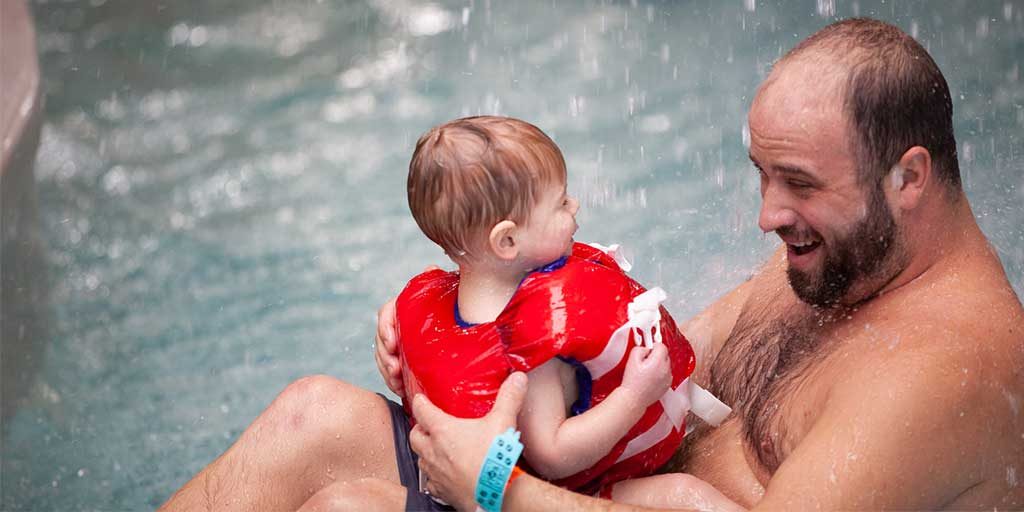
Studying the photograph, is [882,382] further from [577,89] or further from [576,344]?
[577,89]

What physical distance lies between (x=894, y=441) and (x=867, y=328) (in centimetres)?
36

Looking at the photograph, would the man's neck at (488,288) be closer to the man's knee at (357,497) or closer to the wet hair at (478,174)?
the wet hair at (478,174)

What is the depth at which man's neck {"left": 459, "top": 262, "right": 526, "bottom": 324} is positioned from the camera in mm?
2430

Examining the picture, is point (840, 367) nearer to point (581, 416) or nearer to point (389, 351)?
point (581, 416)

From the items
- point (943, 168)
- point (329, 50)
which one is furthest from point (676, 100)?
point (943, 168)

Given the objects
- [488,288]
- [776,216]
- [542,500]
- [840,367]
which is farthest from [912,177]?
[542,500]

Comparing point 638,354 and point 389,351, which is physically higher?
point 638,354

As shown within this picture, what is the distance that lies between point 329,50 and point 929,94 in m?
4.46

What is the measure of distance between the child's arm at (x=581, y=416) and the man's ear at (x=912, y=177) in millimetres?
556

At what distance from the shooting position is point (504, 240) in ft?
7.72

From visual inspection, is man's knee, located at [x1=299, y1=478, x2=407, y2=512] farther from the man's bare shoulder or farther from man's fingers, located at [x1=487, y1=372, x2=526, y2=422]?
the man's bare shoulder

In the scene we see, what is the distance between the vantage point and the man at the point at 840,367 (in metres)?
2.29

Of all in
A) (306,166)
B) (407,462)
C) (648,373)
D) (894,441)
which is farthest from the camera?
(306,166)

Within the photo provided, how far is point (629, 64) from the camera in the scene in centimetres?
616
